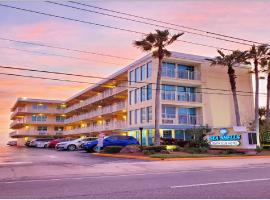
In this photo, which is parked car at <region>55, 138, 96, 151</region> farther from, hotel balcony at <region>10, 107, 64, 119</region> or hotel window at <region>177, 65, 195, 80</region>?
hotel balcony at <region>10, 107, 64, 119</region>

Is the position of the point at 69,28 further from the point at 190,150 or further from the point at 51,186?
the point at 190,150

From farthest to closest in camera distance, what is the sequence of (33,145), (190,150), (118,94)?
1. (33,145)
2. (118,94)
3. (190,150)

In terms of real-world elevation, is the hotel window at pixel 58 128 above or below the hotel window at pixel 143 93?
below

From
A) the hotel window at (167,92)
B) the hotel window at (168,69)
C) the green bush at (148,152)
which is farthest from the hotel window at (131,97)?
the green bush at (148,152)

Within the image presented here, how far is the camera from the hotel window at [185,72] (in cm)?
3750

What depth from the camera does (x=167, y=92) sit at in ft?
119

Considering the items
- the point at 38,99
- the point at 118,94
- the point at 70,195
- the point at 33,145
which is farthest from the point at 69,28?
the point at 38,99

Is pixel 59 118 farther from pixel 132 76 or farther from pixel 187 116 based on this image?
pixel 187 116

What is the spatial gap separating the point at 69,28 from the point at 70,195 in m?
12.6

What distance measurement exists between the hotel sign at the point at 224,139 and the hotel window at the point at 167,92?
8.20m

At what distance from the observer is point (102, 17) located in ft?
53.0

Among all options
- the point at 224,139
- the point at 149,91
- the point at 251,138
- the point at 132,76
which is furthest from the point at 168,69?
the point at 251,138

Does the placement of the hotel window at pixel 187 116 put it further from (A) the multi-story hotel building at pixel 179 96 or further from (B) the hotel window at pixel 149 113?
(B) the hotel window at pixel 149 113

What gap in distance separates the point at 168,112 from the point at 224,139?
921cm
